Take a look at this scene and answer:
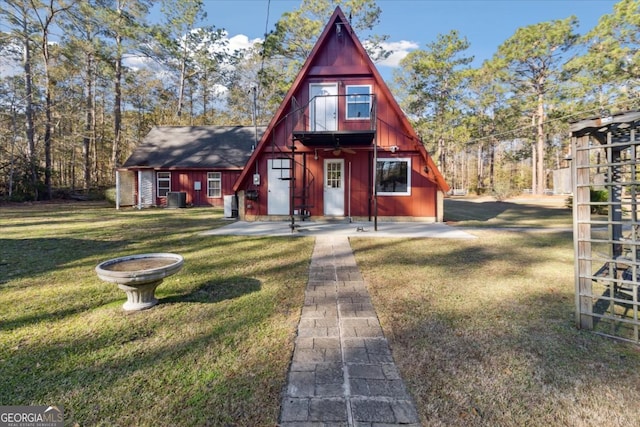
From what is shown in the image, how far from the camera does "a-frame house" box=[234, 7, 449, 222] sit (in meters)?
10.4

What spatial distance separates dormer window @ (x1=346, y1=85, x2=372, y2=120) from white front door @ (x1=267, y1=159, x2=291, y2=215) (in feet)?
9.36

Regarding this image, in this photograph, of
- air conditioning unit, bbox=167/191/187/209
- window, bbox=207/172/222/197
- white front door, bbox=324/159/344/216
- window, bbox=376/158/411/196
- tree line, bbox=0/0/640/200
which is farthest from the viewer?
tree line, bbox=0/0/640/200

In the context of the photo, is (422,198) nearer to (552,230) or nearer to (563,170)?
(552,230)

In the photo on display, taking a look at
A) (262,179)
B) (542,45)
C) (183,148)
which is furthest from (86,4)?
(542,45)

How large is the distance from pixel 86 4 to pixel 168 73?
275 inches

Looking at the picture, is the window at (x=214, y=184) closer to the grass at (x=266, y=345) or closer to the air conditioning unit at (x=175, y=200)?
the air conditioning unit at (x=175, y=200)

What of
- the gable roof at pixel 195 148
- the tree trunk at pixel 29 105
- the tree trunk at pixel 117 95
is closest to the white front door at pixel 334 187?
the gable roof at pixel 195 148

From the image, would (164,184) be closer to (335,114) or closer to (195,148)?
(195,148)

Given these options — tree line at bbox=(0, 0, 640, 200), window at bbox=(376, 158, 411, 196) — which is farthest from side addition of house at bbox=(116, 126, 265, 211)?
window at bbox=(376, 158, 411, 196)

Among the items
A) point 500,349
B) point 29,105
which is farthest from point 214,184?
point 500,349

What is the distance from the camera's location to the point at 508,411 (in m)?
1.89

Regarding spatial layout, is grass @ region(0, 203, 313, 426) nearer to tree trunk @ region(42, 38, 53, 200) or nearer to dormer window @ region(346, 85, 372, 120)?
dormer window @ region(346, 85, 372, 120)

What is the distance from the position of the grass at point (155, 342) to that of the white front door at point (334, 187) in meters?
5.35

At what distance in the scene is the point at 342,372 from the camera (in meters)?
2.29
